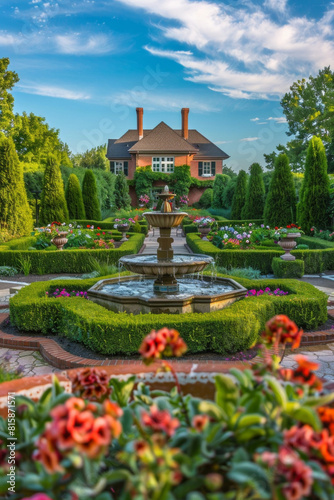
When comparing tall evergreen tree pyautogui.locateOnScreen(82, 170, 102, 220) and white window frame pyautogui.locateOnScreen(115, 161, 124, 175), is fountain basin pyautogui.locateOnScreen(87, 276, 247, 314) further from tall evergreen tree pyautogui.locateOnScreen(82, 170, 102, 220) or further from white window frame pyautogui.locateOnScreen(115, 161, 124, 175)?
white window frame pyautogui.locateOnScreen(115, 161, 124, 175)

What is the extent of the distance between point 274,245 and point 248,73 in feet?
34.6

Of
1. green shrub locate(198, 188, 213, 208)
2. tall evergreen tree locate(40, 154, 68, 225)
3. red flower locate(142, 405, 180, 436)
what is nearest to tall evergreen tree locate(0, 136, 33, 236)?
tall evergreen tree locate(40, 154, 68, 225)

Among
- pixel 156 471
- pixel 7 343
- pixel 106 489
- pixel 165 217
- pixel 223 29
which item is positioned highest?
pixel 223 29

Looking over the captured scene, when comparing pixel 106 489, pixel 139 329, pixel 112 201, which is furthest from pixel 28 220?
pixel 112 201

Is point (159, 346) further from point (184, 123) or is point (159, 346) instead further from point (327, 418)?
point (184, 123)

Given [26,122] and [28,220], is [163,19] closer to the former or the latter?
[28,220]

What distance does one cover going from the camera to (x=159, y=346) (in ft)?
4.40

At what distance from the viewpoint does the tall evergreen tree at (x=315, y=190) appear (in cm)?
1488

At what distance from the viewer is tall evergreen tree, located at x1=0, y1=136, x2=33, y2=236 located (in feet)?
44.2

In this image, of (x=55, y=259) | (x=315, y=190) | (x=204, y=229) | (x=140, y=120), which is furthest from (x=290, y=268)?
(x=140, y=120)

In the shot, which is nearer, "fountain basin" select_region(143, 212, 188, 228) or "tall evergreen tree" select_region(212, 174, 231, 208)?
"fountain basin" select_region(143, 212, 188, 228)

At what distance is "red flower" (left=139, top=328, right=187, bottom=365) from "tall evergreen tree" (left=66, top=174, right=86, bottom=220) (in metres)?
21.1

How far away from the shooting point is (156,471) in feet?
3.06

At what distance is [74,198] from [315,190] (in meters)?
12.9
